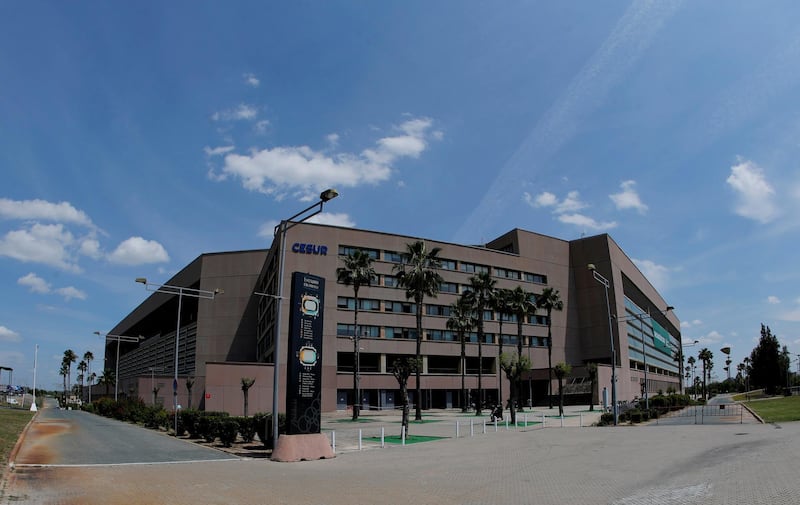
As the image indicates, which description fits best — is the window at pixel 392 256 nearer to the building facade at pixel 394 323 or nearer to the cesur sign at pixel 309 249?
the building facade at pixel 394 323

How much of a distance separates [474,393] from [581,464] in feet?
208

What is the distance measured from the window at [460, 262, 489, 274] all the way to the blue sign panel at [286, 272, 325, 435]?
61310mm

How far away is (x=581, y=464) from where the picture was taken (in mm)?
17328

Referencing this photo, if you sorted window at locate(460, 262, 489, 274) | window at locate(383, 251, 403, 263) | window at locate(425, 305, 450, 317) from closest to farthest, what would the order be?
1. window at locate(383, 251, 403, 263)
2. window at locate(425, 305, 450, 317)
3. window at locate(460, 262, 489, 274)

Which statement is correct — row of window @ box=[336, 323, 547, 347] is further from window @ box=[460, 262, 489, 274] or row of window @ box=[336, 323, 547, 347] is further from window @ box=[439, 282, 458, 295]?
window @ box=[460, 262, 489, 274]

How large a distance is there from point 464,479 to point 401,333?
5915cm

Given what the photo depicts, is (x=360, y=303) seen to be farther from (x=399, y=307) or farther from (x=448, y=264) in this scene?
(x=448, y=264)

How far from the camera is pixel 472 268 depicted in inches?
3273

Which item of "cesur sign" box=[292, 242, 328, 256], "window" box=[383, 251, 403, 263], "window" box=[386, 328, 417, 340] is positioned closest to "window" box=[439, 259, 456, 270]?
"window" box=[383, 251, 403, 263]

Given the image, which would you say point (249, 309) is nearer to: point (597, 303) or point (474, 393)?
point (474, 393)

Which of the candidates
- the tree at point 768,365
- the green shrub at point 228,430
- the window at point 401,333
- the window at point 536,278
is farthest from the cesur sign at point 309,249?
the tree at point 768,365

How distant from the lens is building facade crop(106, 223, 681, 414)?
2689 inches

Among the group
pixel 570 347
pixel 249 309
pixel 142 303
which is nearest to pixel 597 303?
pixel 570 347

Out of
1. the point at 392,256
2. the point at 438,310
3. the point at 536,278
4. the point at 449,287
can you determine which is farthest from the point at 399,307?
the point at 536,278
